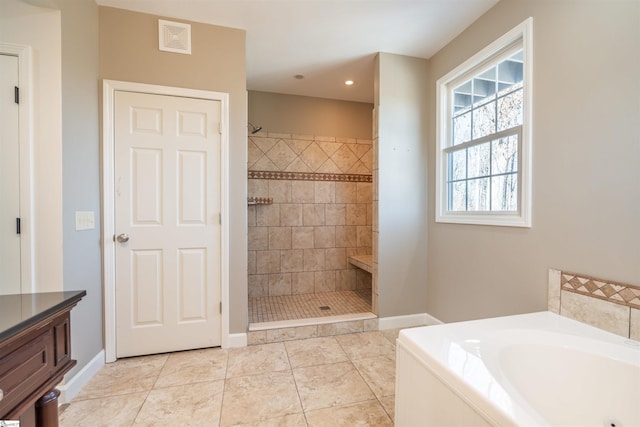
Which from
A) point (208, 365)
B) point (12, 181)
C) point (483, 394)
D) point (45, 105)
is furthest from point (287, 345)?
point (45, 105)

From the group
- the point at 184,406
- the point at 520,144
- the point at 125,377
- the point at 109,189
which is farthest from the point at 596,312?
the point at 109,189

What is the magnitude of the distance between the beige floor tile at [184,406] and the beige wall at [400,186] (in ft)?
5.10

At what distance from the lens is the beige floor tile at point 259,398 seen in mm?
1488

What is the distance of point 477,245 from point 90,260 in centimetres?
282

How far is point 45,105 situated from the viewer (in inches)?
61.1

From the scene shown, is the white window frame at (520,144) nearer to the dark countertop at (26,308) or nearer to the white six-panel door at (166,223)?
the white six-panel door at (166,223)

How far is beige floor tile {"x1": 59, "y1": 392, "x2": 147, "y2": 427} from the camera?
1.44 metres

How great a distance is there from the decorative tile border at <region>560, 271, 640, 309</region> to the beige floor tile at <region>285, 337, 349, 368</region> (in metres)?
1.50

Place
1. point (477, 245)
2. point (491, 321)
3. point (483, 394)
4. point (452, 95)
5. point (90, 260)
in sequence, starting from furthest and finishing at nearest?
point (452, 95) → point (477, 245) → point (90, 260) → point (491, 321) → point (483, 394)

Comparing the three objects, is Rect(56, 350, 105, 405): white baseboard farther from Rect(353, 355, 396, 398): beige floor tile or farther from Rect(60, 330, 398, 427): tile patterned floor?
Rect(353, 355, 396, 398): beige floor tile

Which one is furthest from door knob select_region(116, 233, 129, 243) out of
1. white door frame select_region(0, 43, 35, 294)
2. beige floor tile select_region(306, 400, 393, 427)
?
beige floor tile select_region(306, 400, 393, 427)

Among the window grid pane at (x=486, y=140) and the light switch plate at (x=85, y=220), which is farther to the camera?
the window grid pane at (x=486, y=140)

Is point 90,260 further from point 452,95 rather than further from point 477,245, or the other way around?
point 452,95

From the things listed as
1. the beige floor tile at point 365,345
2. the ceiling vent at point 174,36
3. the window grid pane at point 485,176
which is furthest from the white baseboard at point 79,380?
the window grid pane at point 485,176
